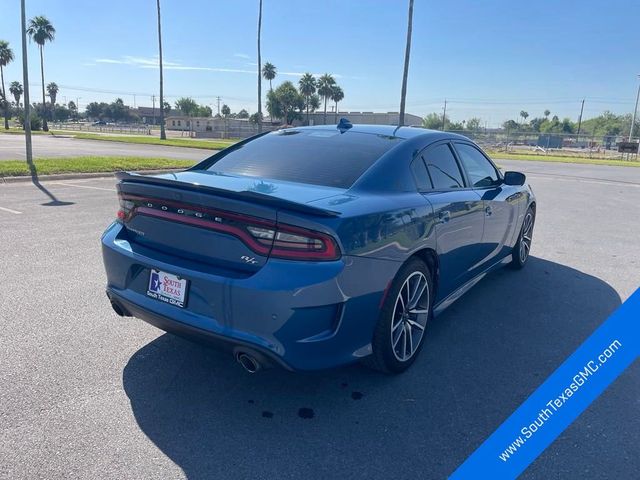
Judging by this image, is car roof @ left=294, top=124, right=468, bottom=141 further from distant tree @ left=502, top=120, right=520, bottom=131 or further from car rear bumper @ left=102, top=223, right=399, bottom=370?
distant tree @ left=502, top=120, right=520, bottom=131

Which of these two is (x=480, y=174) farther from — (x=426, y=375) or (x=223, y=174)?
(x=223, y=174)

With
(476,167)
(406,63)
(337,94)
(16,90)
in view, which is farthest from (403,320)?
(16,90)

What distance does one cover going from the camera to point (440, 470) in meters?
2.39

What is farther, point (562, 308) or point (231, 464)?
point (562, 308)

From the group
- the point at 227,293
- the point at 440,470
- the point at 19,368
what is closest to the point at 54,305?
the point at 19,368

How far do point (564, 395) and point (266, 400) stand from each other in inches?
78.1

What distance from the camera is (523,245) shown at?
5.82 m

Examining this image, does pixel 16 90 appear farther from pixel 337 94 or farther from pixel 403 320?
pixel 403 320

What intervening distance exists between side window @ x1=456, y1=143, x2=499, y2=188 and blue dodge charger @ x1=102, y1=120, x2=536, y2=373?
0.51 metres

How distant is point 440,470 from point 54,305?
3359 millimetres

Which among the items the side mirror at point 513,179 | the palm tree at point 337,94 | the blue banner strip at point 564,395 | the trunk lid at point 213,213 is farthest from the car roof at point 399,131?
the palm tree at point 337,94

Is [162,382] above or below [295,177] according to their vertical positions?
below

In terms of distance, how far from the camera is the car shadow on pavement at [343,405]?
2.43 meters

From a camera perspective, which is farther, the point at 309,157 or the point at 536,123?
the point at 536,123
